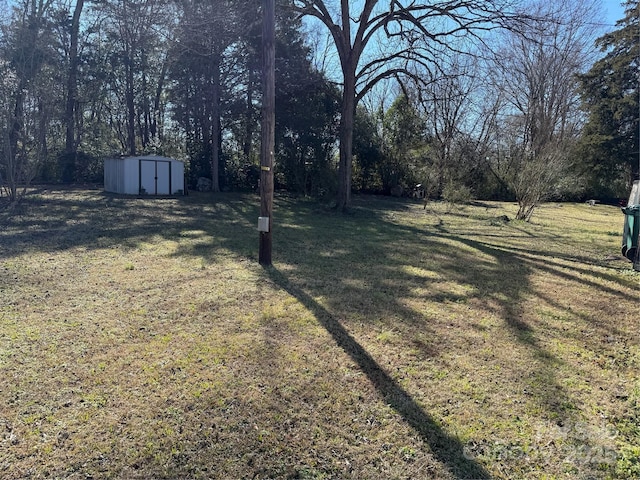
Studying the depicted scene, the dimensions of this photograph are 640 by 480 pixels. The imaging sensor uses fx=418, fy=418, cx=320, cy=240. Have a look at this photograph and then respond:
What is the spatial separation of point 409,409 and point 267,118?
4408 mm

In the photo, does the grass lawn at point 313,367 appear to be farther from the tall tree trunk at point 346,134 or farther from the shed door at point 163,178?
the shed door at point 163,178

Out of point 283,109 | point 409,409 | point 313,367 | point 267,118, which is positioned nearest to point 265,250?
point 267,118

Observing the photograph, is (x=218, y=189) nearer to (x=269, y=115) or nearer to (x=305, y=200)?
(x=305, y=200)

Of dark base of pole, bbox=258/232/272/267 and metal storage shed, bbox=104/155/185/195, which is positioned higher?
metal storage shed, bbox=104/155/185/195

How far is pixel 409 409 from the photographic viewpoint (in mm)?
2582

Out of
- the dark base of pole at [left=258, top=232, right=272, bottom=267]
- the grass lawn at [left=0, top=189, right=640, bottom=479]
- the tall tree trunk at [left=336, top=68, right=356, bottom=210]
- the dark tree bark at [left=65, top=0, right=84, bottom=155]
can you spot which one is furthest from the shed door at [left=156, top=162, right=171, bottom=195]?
the dark base of pole at [left=258, top=232, right=272, bottom=267]

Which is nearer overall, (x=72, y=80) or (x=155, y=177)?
(x=155, y=177)

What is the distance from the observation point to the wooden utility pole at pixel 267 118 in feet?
18.4

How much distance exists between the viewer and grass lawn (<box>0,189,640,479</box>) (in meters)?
2.15

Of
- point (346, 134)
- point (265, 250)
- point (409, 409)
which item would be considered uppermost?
point (346, 134)

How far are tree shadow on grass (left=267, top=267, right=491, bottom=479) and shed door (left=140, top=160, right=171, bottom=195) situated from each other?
49.8 feet

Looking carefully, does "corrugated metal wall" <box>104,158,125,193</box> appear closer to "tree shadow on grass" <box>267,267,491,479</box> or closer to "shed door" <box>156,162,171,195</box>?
"shed door" <box>156,162,171,195</box>

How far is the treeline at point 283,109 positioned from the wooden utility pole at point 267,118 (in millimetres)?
3634

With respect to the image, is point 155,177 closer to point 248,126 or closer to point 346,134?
point 248,126
